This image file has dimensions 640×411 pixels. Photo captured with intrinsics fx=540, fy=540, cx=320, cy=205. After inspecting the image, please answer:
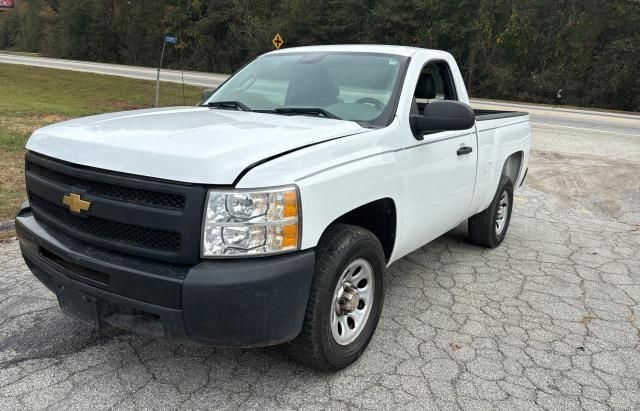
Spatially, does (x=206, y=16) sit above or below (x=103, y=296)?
above

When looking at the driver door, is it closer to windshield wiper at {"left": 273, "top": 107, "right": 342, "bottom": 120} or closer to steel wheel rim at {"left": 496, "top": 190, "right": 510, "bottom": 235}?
windshield wiper at {"left": 273, "top": 107, "right": 342, "bottom": 120}

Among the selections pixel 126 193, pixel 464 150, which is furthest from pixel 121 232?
pixel 464 150

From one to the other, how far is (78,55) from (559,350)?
6454 centimetres

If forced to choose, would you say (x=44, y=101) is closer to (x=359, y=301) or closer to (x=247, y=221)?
(x=359, y=301)

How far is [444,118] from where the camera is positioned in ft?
11.2

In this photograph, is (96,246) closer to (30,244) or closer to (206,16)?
(30,244)

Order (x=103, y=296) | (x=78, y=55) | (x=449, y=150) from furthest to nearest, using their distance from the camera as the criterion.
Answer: (x=78, y=55)
(x=449, y=150)
(x=103, y=296)

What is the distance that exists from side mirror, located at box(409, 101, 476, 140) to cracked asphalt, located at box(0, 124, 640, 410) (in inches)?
53.5

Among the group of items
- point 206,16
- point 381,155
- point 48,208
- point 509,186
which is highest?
point 206,16

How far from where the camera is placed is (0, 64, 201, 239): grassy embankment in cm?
712

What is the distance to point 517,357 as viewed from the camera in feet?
11.0

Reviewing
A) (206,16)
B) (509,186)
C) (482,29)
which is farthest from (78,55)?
(509,186)

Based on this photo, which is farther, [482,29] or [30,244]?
[482,29]

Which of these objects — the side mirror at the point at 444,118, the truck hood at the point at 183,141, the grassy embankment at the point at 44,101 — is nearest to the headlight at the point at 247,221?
the truck hood at the point at 183,141
